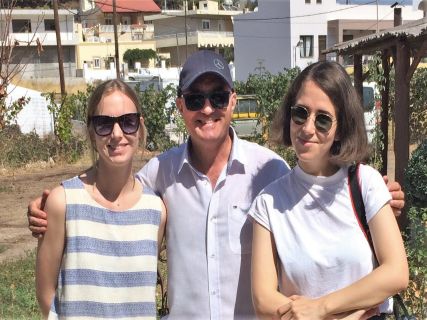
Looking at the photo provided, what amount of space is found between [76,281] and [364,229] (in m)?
0.96

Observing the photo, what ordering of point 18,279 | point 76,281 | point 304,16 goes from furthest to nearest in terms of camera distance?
1. point 304,16
2. point 18,279
3. point 76,281

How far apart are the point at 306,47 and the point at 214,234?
36.8m

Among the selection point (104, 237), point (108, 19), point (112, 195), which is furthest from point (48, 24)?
point (104, 237)

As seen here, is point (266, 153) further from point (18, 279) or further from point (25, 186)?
point (25, 186)

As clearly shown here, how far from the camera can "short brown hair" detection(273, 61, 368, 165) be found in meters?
1.93

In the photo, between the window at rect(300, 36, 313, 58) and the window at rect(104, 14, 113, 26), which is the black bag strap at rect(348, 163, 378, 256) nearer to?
the window at rect(300, 36, 313, 58)

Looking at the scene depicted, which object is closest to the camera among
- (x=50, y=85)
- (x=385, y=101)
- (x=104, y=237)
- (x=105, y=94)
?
(x=104, y=237)

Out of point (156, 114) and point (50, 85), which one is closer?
point (156, 114)

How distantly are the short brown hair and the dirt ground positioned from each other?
20.1ft

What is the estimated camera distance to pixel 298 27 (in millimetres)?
37250

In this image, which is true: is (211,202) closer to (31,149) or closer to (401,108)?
(401,108)

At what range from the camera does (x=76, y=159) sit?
17312 millimetres

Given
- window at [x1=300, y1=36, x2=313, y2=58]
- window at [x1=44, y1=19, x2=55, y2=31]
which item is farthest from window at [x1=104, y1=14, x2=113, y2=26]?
window at [x1=300, y1=36, x2=313, y2=58]

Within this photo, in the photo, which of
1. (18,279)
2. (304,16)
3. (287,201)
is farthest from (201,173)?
(304,16)
